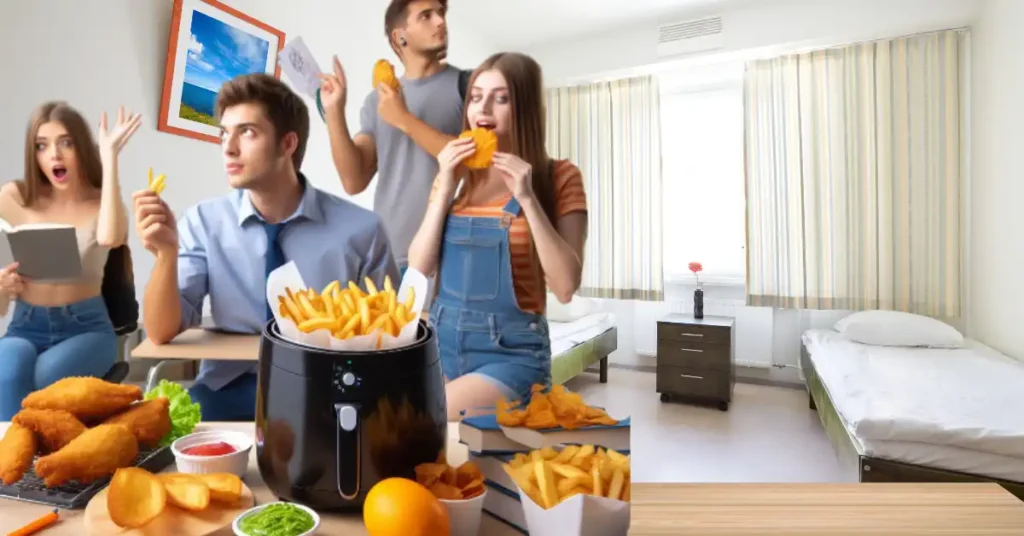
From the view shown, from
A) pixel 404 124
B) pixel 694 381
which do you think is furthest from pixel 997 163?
pixel 404 124

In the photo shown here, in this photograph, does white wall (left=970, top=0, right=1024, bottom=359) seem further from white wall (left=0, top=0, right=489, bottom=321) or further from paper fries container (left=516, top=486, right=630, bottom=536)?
white wall (left=0, top=0, right=489, bottom=321)

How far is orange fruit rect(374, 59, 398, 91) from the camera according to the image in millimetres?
1134

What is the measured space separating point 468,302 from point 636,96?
43cm

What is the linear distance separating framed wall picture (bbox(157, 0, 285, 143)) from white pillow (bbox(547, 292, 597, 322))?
0.72 m

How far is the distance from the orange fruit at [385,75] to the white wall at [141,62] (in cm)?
2

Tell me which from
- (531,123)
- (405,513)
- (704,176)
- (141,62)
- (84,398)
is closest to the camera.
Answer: (405,513)

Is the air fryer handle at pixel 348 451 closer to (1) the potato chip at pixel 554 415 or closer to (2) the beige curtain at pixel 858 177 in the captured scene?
(1) the potato chip at pixel 554 415

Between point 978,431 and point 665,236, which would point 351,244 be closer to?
point 665,236

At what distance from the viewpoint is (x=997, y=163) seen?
2.60 ft

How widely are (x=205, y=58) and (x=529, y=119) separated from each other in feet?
2.15

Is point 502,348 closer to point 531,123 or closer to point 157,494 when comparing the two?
point 531,123

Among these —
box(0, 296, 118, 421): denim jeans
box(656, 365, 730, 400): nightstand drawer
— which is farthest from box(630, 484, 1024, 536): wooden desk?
box(0, 296, 118, 421): denim jeans

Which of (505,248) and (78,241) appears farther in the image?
(78,241)

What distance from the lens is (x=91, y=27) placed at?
1.04 meters
